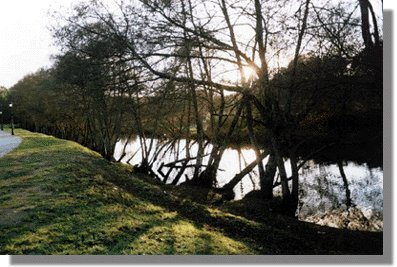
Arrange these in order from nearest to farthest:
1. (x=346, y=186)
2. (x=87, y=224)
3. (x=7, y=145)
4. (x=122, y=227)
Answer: (x=87, y=224) → (x=122, y=227) → (x=346, y=186) → (x=7, y=145)

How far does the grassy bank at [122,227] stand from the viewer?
6086mm

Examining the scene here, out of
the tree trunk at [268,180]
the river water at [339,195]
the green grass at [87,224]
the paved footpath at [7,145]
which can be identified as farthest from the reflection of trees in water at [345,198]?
the paved footpath at [7,145]

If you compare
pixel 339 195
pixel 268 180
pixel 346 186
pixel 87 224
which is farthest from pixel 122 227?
pixel 346 186

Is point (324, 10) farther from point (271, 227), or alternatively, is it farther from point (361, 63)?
point (271, 227)

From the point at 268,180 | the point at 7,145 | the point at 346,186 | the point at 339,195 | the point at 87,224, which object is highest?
the point at 7,145

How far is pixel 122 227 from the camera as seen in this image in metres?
6.98

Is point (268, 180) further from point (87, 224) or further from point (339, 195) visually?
point (87, 224)

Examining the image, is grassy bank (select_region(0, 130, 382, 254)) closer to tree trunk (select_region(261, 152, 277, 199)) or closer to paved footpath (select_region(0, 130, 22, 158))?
tree trunk (select_region(261, 152, 277, 199))

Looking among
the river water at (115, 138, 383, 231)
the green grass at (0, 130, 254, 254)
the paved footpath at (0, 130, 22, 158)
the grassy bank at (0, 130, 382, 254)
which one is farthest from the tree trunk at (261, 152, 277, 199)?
the paved footpath at (0, 130, 22, 158)

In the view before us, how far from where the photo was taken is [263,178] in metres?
12.7

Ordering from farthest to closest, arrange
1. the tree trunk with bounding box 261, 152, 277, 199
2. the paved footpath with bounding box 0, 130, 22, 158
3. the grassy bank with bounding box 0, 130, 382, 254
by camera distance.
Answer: the paved footpath with bounding box 0, 130, 22, 158
the tree trunk with bounding box 261, 152, 277, 199
the grassy bank with bounding box 0, 130, 382, 254

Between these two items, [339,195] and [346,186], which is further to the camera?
[346,186]

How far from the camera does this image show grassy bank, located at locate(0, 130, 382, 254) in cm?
609

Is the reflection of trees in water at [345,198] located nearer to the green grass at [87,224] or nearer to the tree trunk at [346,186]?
the tree trunk at [346,186]
